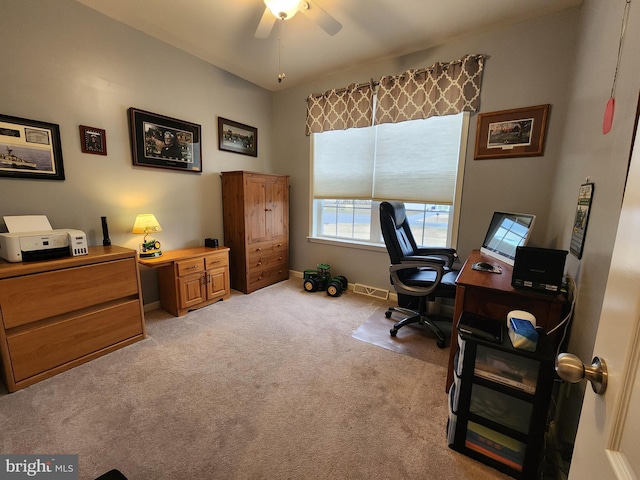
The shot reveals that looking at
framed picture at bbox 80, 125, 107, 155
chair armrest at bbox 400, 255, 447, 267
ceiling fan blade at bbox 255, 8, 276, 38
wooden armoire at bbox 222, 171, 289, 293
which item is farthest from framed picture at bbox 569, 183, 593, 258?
framed picture at bbox 80, 125, 107, 155

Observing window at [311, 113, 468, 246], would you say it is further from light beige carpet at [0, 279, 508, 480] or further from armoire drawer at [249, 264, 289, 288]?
light beige carpet at [0, 279, 508, 480]

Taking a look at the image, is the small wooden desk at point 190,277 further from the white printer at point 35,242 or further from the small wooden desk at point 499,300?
the small wooden desk at point 499,300

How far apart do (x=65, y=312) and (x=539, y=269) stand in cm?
294

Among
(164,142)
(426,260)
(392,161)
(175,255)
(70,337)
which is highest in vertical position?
(164,142)

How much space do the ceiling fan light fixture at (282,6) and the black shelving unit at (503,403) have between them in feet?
7.62

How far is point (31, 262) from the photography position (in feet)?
5.74

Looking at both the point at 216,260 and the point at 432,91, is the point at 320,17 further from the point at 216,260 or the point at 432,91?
the point at 216,260

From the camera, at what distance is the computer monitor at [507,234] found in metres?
1.93

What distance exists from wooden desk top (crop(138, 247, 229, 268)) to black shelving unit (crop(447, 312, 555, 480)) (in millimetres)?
2503

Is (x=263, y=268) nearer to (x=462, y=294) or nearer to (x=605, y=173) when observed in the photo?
(x=462, y=294)

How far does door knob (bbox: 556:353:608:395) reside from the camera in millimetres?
505

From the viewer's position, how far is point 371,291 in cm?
334

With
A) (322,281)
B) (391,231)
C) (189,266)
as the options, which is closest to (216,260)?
(189,266)

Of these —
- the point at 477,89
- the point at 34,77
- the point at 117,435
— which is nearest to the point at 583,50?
the point at 477,89
